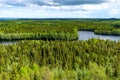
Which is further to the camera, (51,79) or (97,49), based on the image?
(97,49)

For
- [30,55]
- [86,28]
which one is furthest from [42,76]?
[86,28]

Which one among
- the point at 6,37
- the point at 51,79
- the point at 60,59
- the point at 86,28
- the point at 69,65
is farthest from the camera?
the point at 86,28

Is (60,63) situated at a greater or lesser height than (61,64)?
greater

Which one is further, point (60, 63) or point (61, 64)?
point (60, 63)

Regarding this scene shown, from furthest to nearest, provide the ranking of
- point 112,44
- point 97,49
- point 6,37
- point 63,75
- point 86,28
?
point 86,28 < point 6,37 < point 112,44 < point 97,49 < point 63,75

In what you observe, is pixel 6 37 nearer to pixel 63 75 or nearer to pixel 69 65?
pixel 69 65

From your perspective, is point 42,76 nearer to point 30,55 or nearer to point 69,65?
point 69,65
